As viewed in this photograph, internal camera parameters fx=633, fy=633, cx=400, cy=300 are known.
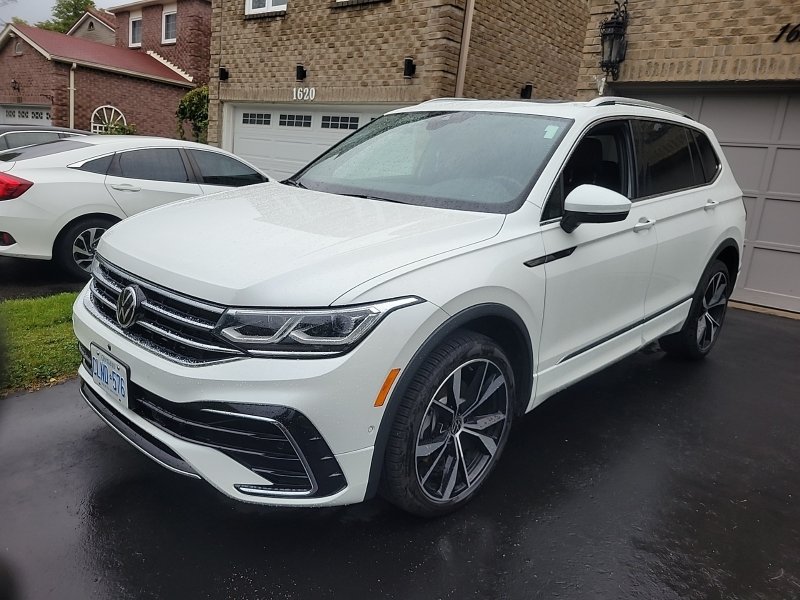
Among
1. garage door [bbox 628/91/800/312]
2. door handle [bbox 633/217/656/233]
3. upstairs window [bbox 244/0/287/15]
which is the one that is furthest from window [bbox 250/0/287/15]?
door handle [bbox 633/217/656/233]

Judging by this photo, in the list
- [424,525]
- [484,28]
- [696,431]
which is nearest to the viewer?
[424,525]

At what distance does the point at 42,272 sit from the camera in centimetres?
675

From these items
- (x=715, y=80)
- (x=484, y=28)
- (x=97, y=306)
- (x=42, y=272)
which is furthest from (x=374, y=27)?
(x=97, y=306)

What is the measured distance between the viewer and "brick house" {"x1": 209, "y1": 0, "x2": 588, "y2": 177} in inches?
386

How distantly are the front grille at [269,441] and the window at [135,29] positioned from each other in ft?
93.3

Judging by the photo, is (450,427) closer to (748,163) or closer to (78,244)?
(78,244)

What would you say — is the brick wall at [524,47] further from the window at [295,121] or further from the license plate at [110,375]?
the license plate at [110,375]

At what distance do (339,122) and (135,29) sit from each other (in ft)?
65.5

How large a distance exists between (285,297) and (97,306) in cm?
115

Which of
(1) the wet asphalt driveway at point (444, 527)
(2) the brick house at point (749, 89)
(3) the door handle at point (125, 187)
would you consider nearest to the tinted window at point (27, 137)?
(3) the door handle at point (125, 187)

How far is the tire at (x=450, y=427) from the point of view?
2424 mm

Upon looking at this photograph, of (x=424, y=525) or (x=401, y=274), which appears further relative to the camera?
(x=424, y=525)

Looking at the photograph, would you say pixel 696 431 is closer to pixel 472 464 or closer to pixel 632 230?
pixel 632 230

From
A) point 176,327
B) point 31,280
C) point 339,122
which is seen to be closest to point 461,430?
point 176,327
